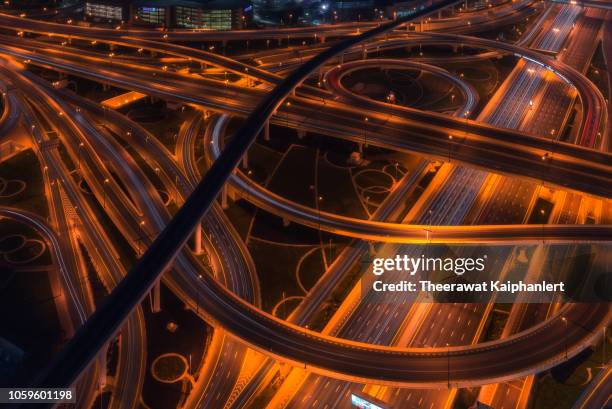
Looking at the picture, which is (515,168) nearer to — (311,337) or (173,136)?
(311,337)

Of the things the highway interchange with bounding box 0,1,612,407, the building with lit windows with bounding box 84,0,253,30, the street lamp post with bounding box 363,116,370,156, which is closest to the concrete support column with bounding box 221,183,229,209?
the highway interchange with bounding box 0,1,612,407

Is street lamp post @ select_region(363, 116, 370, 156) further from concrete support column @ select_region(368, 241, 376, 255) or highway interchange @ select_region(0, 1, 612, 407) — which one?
concrete support column @ select_region(368, 241, 376, 255)

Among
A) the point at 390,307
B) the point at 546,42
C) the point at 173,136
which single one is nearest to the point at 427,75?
the point at 546,42

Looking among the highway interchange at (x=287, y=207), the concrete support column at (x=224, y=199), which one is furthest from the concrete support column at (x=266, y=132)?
the concrete support column at (x=224, y=199)

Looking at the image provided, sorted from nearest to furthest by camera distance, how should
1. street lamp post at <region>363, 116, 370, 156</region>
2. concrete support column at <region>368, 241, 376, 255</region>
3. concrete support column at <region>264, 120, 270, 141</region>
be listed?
concrete support column at <region>368, 241, 376, 255</region>
street lamp post at <region>363, 116, 370, 156</region>
concrete support column at <region>264, 120, 270, 141</region>

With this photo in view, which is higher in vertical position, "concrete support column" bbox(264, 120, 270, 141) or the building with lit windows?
the building with lit windows

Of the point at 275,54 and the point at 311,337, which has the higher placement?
the point at 275,54

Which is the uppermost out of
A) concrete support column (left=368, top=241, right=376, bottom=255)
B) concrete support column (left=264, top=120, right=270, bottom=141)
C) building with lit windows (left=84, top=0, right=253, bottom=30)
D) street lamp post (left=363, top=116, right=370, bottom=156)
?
building with lit windows (left=84, top=0, right=253, bottom=30)

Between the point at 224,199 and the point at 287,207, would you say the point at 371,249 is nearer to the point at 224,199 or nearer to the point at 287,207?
the point at 287,207
